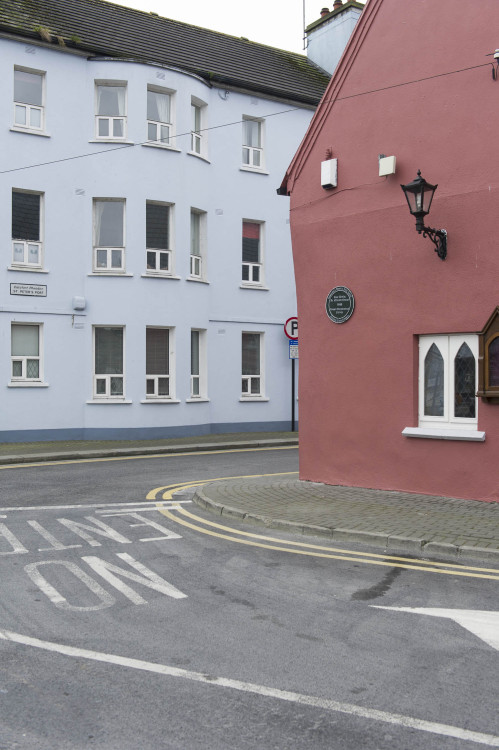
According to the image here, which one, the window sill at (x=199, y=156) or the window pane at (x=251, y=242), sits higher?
the window sill at (x=199, y=156)

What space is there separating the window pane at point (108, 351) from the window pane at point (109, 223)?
98.6 inches

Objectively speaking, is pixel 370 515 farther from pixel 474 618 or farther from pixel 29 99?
pixel 29 99

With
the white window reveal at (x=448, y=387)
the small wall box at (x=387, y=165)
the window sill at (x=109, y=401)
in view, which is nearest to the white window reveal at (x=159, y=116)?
the window sill at (x=109, y=401)

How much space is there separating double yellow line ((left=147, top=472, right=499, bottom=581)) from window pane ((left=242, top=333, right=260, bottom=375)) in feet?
48.2

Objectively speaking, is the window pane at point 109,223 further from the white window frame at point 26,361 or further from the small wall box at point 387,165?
the small wall box at point 387,165

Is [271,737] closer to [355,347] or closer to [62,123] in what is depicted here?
[355,347]

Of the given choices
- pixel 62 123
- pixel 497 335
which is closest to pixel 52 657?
pixel 497 335

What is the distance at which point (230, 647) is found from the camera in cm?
A: 524

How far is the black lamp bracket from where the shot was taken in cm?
1073

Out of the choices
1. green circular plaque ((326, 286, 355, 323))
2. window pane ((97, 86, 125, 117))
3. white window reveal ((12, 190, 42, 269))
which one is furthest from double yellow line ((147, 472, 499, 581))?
window pane ((97, 86, 125, 117))

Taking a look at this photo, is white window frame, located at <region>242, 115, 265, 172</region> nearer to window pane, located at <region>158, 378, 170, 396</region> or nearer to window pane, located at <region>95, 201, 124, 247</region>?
window pane, located at <region>95, 201, 124, 247</region>

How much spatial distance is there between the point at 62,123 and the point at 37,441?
8823mm

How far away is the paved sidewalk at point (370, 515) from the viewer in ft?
26.9

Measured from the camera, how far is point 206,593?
6.57m
